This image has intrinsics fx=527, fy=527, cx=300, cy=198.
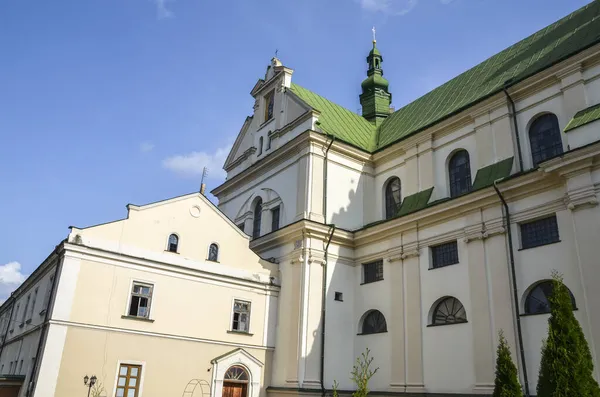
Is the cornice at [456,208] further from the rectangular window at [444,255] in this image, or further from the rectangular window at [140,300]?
the rectangular window at [140,300]

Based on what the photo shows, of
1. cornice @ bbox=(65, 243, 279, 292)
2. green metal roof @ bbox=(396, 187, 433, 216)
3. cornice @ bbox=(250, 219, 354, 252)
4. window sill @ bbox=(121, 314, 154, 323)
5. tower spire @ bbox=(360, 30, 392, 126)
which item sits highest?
tower spire @ bbox=(360, 30, 392, 126)

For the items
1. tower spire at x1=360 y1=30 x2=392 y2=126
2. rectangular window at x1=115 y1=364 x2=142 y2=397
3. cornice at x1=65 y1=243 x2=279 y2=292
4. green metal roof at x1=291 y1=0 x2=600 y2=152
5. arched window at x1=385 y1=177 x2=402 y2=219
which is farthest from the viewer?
tower spire at x1=360 y1=30 x2=392 y2=126

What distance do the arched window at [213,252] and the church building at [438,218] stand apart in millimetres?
2888

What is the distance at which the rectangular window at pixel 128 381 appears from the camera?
51.8ft

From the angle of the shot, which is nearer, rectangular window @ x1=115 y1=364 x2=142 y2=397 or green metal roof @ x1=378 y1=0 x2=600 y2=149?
rectangular window @ x1=115 y1=364 x2=142 y2=397

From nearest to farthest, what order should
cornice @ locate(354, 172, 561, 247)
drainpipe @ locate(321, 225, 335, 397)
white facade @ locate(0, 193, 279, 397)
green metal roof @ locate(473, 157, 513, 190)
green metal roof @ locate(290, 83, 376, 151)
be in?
1. cornice @ locate(354, 172, 561, 247)
2. white facade @ locate(0, 193, 279, 397)
3. green metal roof @ locate(473, 157, 513, 190)
4. drainpipe @ locate(321, 225, 335, 397)
5. green metal roof @ locate(290, 83, 376, 151)

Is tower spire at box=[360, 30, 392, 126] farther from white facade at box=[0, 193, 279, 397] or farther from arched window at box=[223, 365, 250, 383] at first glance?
arched window at box=[223, 365, 250, 383]

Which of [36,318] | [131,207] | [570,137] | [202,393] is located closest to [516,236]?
[570,137]

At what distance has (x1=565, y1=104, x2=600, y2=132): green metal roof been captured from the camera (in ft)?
46.5

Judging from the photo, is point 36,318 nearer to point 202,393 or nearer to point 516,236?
point 202,393

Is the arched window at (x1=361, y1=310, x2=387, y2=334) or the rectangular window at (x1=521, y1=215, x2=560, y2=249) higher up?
the rectangular window at (x1=521, y1=215, x2=560, y2=249)

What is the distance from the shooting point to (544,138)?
55.0 ft

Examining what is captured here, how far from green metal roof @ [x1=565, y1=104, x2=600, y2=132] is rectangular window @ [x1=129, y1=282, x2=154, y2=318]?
1355 centimetres

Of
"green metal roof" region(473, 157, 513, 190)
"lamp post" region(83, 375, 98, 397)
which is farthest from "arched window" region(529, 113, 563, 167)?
"lamp post" region(83, 375, 98, 397)
